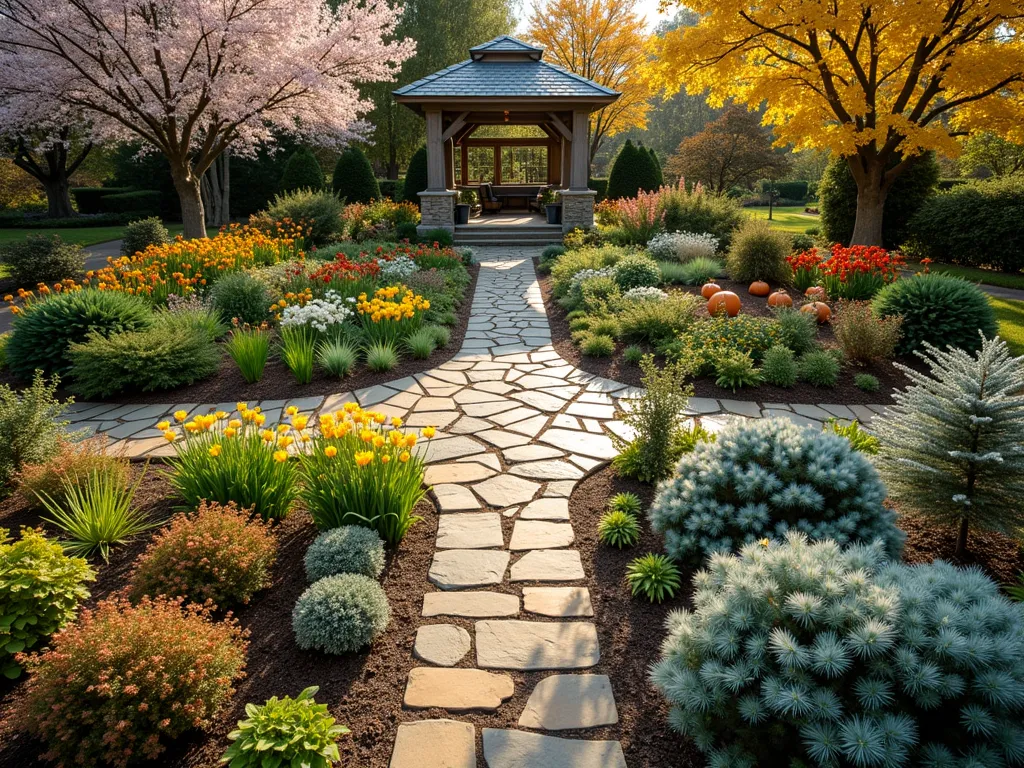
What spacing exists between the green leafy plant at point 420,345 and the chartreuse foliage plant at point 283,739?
478 cm

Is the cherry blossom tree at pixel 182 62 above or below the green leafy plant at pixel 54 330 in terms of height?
above

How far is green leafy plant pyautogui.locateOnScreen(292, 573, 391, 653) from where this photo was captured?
2.43m

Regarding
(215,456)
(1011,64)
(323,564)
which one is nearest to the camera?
(323,564)

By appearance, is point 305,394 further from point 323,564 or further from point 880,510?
point 880,510

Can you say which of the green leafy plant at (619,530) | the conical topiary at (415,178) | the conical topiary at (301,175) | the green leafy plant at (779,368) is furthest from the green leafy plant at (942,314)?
the conical topiary at (301,175)

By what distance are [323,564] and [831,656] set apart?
2115 millimetres

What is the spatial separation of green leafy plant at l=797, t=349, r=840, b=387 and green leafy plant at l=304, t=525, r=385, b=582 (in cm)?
450

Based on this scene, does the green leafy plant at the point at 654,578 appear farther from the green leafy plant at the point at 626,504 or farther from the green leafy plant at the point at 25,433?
the green leafy plant at the point at 25,433

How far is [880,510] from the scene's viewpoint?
9.27 feet

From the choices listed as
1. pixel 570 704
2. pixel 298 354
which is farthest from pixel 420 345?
pixel 570 704

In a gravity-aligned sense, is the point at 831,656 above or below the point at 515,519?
above

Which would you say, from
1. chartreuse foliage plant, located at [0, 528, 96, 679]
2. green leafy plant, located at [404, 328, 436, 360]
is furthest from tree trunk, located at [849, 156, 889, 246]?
chartreuse foliage plant, located at [0, 528, 96, 679]

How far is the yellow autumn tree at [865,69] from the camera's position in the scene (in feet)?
31.5

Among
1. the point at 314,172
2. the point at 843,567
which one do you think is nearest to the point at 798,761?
the point at 843,567
